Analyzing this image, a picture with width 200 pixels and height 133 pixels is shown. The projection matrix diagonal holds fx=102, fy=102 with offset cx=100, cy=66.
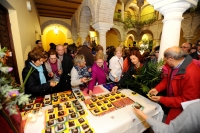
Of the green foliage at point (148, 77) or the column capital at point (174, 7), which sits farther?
the green foliage at point (148, 77)

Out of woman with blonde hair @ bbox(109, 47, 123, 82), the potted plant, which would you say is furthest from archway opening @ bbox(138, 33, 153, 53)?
the potted plant

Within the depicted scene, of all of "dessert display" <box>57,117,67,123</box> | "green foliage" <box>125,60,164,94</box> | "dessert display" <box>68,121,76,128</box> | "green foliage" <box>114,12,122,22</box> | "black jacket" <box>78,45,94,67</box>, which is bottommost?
"dessert display" <box>68,121,76,128</box>

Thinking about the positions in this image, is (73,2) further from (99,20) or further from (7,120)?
(7,120)

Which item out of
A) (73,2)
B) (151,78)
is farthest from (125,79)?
(73,2)

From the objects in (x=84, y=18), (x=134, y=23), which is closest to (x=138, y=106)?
(x=84, y=18)

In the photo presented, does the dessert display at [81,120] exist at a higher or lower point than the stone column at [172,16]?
lower

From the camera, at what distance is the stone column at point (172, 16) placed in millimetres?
1968

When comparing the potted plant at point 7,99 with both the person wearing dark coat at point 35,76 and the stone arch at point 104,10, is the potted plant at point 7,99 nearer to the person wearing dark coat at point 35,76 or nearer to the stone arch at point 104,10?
the person wearing dark coat at point 35,76

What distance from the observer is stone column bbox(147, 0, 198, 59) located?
6.46ft

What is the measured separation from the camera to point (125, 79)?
95.8 inches

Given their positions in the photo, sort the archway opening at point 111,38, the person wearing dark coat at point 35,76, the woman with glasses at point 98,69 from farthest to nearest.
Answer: the archway opening at point 111,38 → the woman with glasses at point 98,69 → the person wearing dark coat at point 35,76

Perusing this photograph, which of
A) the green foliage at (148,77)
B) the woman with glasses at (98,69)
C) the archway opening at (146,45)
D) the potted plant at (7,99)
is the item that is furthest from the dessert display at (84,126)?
the archway opening at (146,45)

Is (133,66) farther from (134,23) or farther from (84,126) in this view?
(134,23)

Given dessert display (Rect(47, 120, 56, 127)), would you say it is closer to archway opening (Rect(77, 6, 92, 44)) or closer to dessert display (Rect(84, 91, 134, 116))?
dessert display (Rect(84, 91, 134, 116))
